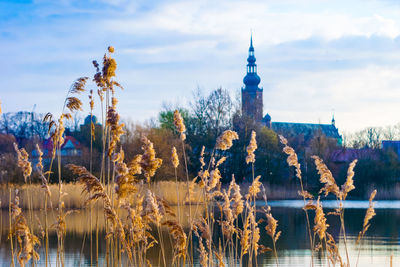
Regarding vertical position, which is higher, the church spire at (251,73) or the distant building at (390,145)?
the church spire at (251,73)

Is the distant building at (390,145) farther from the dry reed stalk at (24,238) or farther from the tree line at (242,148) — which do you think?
the dry reed stalk at (24,238)

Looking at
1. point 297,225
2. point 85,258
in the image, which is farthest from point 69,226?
point 297,225

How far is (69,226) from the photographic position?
16781mm

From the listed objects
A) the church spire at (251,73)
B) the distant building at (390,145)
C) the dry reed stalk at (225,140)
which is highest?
the church spire at (251,73)

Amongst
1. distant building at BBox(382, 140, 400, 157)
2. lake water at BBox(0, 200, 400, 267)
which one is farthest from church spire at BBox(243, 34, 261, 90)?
lake water at BBox(0, 200, 400, 267)

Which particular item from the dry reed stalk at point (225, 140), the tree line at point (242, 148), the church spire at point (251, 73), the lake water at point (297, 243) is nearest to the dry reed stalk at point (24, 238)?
the dry reed stalk at point (225, 140)

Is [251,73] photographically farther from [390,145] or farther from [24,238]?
[24,238]

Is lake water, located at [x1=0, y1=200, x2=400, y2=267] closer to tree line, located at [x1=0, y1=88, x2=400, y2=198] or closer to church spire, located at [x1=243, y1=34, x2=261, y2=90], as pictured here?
tree line, located at [x1=0, y1=88, x2=400, y2=198]

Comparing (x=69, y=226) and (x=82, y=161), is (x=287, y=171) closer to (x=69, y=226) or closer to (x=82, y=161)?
(x=82, y=161)

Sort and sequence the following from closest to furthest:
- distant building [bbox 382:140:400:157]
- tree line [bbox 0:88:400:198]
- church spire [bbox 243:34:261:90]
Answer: tree line [bbox 0:88:400:198]
distant building [bbox 382:140:400:157]
church spire [bbox 243:34:261:90]

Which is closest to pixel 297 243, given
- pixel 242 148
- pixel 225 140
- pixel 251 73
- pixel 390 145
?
pixel 225 140

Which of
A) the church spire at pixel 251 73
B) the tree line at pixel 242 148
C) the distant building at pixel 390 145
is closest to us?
the tree line at pixel 242 148

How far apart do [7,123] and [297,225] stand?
43158 millimetres

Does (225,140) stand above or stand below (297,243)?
above
